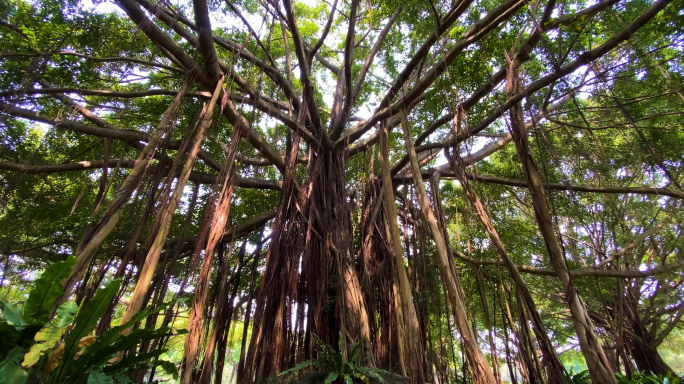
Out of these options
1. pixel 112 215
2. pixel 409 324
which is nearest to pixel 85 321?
pixel 112 215

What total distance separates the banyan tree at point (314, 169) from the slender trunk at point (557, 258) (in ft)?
0.04

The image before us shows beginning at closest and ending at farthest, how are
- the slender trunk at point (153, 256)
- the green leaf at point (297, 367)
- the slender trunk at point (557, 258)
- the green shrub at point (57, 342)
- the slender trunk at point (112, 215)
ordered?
the green shrub at point (57, 342), the slender trunk at point (153, 256), the slender trunk at point (112, 215), the slender trunk at point (557, 258), the green leaf at point (297, 367)

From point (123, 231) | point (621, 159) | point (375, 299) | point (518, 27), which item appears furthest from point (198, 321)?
point (621, 159)

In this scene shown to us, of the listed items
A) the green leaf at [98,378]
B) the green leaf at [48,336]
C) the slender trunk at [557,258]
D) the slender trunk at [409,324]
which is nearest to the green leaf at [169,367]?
the green leaf at [98,378]

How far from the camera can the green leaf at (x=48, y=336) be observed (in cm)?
137

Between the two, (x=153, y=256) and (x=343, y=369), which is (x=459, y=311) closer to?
(x=343, y=369)

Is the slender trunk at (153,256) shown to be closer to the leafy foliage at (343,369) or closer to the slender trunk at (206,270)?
the slender trunk at (206,270)

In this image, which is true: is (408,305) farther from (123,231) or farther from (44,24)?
(44,24)

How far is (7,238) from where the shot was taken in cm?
388

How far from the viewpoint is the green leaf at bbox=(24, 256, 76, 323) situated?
1.61 meters

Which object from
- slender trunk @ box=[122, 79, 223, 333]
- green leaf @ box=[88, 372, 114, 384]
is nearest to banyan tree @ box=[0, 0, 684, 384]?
slender trunk @ box=[122, 79, 223, 333]

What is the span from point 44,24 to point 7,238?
→ 8.31 feet

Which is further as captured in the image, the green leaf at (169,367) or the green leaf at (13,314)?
the green leaf at (169,367)

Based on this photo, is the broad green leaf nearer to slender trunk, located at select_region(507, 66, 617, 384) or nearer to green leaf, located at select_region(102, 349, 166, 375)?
green leaf, located at select_region(102, 349, 166, 375)
